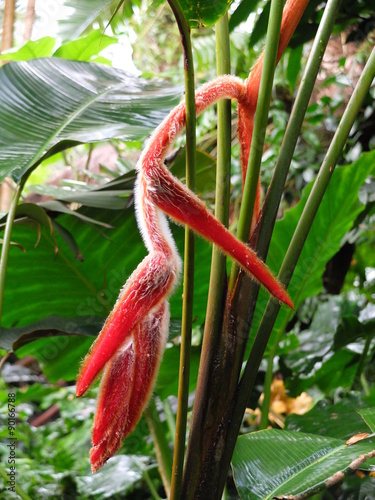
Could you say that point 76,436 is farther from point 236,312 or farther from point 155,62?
point 155,62

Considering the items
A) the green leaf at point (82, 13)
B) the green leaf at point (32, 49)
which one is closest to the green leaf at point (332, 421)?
the green leaf at point (82, 13)

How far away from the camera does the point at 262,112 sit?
0.51 metres

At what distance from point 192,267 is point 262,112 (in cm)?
18

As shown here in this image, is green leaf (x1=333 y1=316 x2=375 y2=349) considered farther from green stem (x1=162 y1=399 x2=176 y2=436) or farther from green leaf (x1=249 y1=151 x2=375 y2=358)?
green stem (x1=162 y1=399 x2=176 y2=436)

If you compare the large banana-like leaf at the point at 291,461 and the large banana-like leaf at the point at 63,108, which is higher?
the large banana-like leaf at the point at 63,108

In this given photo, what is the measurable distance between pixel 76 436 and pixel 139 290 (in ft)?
4.45

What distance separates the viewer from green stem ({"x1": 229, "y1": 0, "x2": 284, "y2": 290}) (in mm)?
505

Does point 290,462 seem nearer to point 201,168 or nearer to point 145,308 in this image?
point 145,308

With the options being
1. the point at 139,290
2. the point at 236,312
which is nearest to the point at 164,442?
the point at 236,312

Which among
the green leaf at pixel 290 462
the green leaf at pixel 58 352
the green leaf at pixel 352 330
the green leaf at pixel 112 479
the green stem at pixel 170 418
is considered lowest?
the green leaf at pixel 112 479

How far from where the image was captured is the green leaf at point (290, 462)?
0.45 m

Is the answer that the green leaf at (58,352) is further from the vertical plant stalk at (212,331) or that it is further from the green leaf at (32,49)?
the green leaf at (32,49)

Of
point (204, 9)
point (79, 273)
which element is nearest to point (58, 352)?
point (79, 273)

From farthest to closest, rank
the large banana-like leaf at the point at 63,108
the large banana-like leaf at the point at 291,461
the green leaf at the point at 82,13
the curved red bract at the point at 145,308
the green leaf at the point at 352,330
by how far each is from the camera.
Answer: the green leaf at the point at 352,330, the large banana-like leaf at the point at 63,108, the green leaf at the point at 82,13, the large banana-like leaf at the point at 291,461, the curved red bract at the point at 145,308
